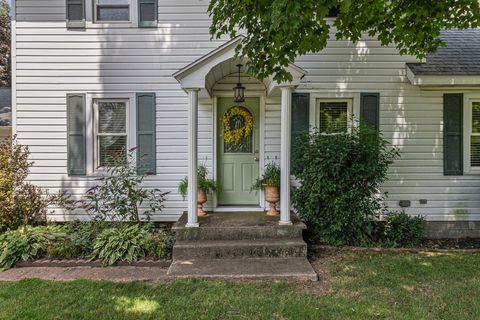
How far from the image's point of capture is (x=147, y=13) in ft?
17.4

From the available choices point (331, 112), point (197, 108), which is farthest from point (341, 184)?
point (197, 108)

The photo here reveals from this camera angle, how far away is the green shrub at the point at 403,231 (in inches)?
192

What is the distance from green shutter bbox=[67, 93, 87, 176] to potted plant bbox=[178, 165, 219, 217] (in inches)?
73.6

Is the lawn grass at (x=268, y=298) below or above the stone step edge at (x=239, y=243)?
below

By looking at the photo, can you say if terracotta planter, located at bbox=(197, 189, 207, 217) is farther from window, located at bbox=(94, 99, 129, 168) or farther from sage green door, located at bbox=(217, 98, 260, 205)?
window, located at bbox=(94, 99, 129, 168)

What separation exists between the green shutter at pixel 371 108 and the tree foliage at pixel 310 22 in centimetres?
106

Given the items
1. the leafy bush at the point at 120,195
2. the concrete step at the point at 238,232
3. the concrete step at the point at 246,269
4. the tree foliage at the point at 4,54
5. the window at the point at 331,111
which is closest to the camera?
the concrete step at the point at 246,269

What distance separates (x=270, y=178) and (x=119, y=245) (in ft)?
8.54

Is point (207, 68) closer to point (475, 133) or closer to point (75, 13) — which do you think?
point (75, 13)

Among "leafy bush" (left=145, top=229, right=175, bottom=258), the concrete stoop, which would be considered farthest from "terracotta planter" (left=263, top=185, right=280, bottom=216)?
"leafy bush" (left=145, top=229, right=175, bottom=258)

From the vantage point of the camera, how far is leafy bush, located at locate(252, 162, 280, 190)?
194 inches

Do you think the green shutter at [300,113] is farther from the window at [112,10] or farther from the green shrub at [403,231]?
the window at [112,10]

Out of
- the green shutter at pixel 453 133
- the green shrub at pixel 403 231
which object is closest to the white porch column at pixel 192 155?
the green shrub at pixel 403 231

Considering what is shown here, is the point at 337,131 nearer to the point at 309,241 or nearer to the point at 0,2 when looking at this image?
the point at 309,241
